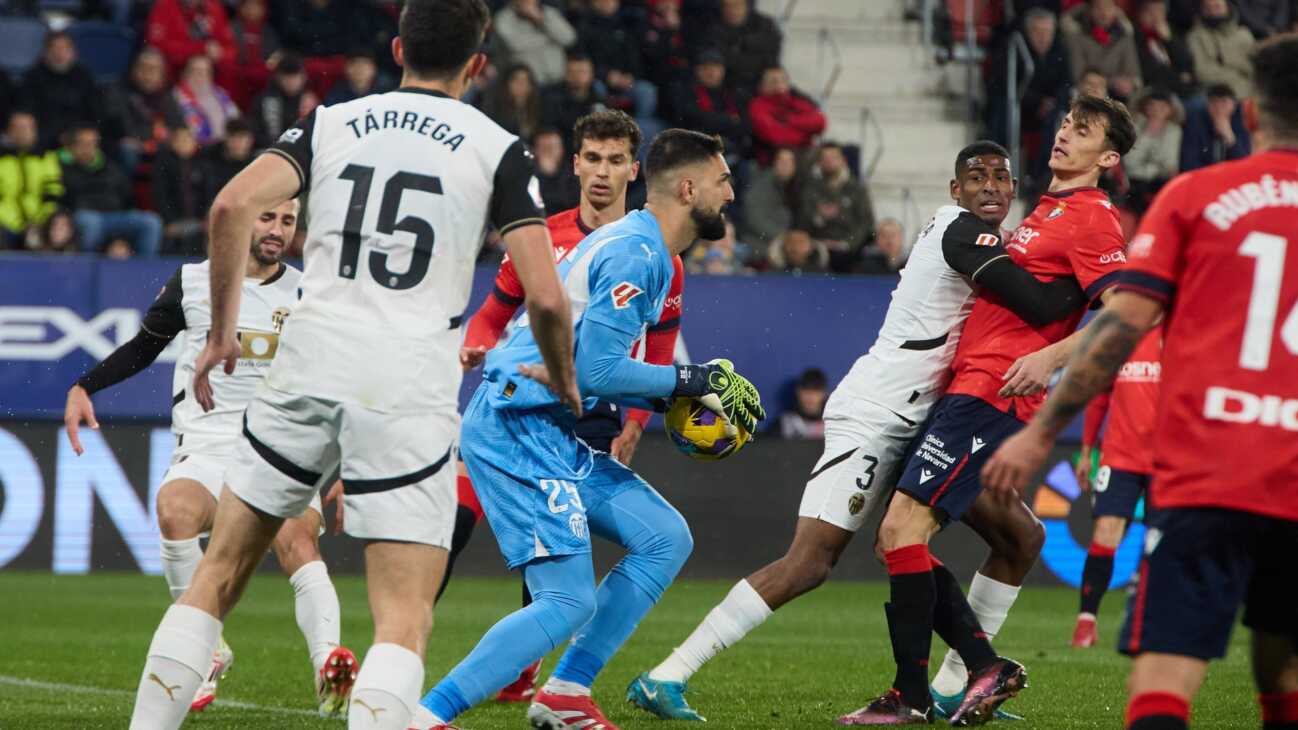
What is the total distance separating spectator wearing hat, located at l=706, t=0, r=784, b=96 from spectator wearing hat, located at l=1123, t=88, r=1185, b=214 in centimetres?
380

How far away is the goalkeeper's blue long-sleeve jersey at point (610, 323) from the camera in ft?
20.9

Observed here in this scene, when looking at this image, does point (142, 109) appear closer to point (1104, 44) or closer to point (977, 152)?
point (1104, 44)

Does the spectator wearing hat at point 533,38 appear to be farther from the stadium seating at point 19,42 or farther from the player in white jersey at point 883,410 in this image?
A: the player in white jersey at point 883,410

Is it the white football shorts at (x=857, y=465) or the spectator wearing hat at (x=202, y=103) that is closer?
the white football shorts at (x=857, y=465)

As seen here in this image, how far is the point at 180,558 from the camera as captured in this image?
757cm

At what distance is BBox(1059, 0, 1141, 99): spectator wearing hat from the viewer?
19.4 meters

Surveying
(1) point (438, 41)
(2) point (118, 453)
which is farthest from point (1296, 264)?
(2) point (118, 453)

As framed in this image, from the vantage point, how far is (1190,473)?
440cm

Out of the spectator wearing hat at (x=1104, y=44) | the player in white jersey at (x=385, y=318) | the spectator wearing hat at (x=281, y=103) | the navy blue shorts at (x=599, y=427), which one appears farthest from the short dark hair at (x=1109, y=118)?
the spectator wearing hat at (x=1104, y=44)

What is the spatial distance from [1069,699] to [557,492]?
2912 millimetres

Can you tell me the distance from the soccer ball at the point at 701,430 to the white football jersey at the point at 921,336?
0.88 meters

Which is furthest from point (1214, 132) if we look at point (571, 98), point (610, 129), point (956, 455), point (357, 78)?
point (956, 455)

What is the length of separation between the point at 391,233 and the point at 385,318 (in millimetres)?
238

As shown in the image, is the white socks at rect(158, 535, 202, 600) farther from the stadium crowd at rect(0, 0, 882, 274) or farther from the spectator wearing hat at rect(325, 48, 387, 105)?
the spectator wearing hat at rect(325, 48, 387, 105)
